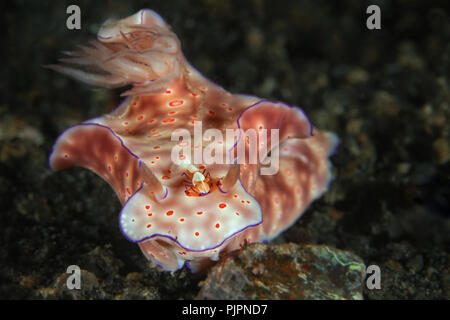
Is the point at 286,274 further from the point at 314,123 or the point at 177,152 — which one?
the point at 314,123

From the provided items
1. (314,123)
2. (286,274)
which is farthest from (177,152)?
(314,123)

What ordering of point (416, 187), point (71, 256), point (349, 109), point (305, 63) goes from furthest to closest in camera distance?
point (305, 63), point (349, 109), point (416, 187), point (71, 256)

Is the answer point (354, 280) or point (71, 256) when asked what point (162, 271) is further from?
point (354, 280)

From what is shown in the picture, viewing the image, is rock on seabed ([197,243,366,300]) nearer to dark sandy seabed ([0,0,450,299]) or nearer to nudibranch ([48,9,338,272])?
dark sandy seabed ([0,0,450,299])

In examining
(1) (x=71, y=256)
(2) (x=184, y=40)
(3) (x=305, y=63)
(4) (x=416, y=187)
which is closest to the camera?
(1) (x=71, y=256)

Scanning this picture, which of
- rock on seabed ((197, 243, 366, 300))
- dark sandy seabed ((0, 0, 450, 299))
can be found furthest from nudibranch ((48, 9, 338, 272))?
dark sandy seabed ((0, 0, 450, 299))

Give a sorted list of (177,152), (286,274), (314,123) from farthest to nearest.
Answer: (314,123) < (177,152) < (286,274)

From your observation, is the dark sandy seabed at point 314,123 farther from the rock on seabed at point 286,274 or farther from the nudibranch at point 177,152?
the nudibranch at point 177,152
